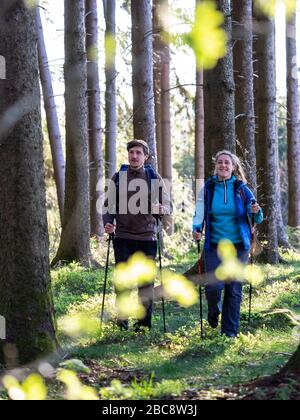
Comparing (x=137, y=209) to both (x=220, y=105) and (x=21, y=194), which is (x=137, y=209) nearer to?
(x=21, y=194)

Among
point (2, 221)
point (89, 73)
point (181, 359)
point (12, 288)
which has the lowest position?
point (181, 359)

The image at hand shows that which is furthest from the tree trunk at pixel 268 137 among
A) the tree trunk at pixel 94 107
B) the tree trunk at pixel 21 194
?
the tree trunk at pixel 21 194

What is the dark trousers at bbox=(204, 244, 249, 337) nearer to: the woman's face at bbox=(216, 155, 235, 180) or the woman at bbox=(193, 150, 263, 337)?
the woman at bbox=(193, 150, 263, 337)

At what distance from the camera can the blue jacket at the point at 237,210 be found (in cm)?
796

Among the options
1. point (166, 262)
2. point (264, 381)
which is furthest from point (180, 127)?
point (264, 381)

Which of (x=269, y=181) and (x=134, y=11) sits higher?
(x=134, y=11)

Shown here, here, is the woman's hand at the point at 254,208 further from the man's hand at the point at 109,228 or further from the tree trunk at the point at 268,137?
the tree trunk at the point at 268,137

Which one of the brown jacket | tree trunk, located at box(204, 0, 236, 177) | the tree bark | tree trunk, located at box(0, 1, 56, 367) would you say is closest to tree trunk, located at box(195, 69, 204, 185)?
the tree bark

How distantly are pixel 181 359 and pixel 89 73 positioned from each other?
11994 millimetres

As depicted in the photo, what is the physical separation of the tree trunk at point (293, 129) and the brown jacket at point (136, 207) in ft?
46.4

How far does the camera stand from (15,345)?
6336mm

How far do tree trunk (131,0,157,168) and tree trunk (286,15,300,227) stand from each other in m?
9.37
